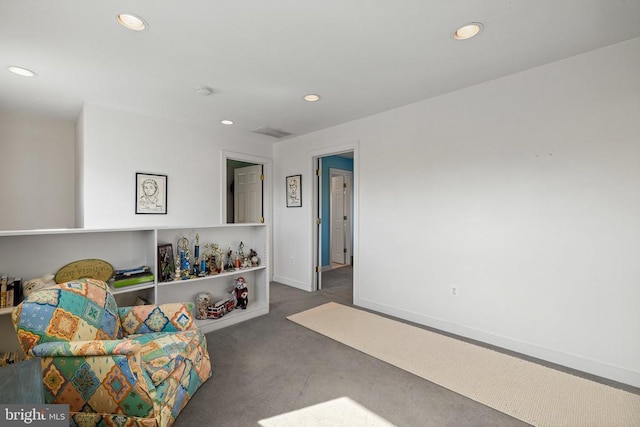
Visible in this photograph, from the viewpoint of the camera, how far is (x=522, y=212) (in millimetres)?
2562

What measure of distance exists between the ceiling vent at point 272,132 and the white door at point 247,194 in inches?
28.1

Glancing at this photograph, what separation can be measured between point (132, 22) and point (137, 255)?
6.15 feet

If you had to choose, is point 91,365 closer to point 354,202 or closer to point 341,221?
point 354,202

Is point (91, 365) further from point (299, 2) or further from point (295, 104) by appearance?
point (295, 104)

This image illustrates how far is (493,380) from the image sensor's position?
7.04ft

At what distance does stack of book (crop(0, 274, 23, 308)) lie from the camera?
189 cm

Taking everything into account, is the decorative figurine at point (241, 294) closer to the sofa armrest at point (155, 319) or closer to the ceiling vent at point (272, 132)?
the sofa armrest at point (155, 319)

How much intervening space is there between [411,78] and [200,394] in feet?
10.1

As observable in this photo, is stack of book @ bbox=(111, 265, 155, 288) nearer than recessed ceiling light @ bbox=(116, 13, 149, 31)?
No

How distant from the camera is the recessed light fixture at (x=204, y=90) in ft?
9.45

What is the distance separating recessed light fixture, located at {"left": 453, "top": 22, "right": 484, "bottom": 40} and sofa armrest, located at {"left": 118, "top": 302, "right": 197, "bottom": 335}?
2.80 metres

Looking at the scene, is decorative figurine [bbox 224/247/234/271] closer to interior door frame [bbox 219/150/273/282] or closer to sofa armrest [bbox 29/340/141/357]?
interior door frame [bbox 219/150/273/282]

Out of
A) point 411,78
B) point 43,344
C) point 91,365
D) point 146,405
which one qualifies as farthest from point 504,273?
point 43,344

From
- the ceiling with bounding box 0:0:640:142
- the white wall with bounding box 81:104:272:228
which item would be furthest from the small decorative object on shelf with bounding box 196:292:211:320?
the ceiling with bounding box 0:0:640:142
